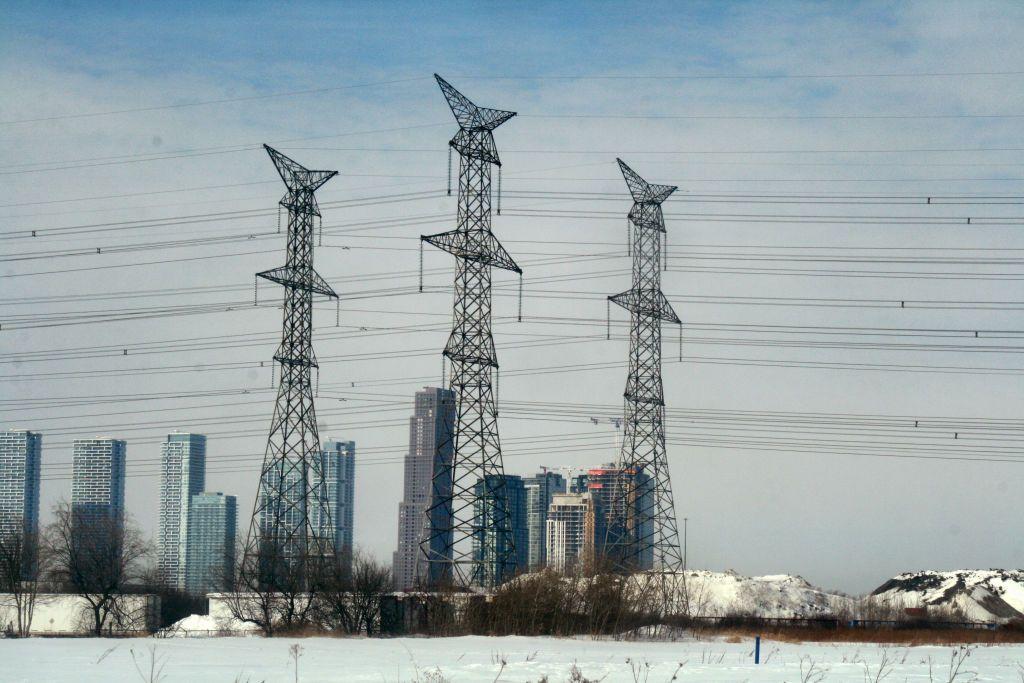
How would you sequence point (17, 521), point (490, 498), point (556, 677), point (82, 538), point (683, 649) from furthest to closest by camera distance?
point (17, 521) < point (82, 538) < point (490, 498) < point (683, 649) < point (556, 677)

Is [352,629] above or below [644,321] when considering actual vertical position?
below

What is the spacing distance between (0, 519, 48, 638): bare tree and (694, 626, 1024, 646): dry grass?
39.7 meters

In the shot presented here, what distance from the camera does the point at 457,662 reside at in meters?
33.9

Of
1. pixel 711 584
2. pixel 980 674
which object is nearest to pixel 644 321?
pixel 980 674

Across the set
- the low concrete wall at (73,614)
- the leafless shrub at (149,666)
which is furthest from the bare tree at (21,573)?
the leafless shrub at (149,666)

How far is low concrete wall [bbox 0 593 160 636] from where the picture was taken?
77812mm

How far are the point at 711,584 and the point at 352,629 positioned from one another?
48.6m

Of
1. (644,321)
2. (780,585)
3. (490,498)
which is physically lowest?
(780,585)

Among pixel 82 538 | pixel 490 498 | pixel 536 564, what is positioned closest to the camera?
pixel 490 498

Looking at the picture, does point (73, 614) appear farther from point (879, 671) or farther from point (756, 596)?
point (879, 671)

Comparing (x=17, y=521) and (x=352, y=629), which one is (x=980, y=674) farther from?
(x=17, y=521)

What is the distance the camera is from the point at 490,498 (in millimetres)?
52250

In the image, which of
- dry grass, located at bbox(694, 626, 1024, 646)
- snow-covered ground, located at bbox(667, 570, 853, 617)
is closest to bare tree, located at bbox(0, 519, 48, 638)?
dry grass, located at bbox(694, 626, 1024, 646)

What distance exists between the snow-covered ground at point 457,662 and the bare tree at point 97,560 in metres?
37.3
